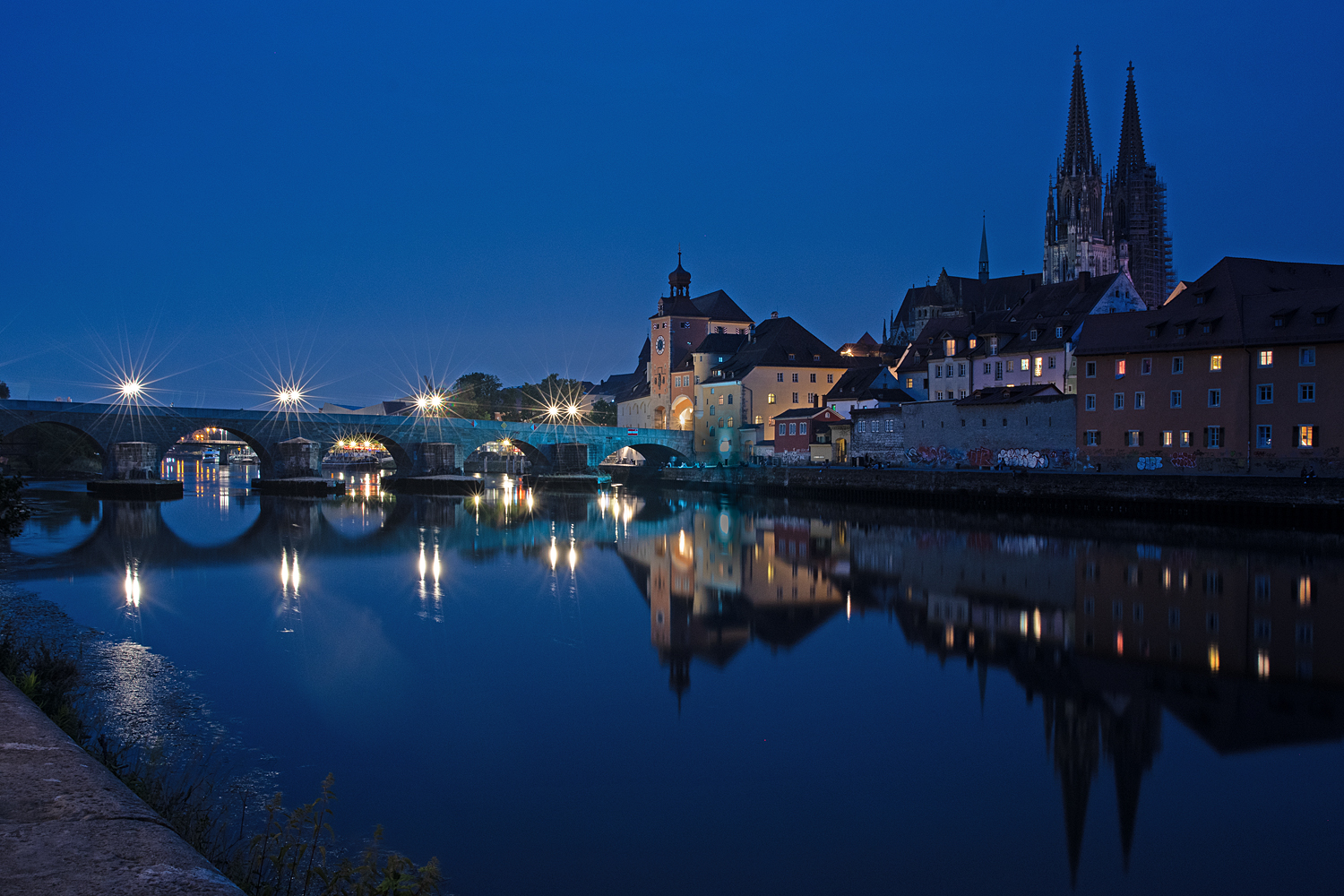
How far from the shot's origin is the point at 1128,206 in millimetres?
95250

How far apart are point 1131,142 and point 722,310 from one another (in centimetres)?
4358

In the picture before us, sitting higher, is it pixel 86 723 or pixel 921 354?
pixel 921 354

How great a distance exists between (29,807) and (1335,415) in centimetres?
4125

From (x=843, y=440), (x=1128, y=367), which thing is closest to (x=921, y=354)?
(x=843, y=440)

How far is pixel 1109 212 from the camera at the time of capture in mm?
95125

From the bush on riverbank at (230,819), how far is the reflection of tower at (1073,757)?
19.0ft

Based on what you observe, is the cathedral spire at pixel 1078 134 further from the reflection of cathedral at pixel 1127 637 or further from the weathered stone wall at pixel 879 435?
the reflection of cathedral at pixel 1127 637

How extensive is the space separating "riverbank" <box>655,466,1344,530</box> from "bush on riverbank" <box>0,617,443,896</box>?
112 feet

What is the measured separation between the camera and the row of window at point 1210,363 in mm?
37500

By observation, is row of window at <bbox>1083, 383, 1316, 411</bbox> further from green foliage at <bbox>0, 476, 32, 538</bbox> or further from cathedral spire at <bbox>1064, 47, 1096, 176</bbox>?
cathedral spire at <bbox>1064, 47, 1096, 176</bbox>

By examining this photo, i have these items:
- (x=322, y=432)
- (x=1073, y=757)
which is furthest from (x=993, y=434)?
(x=1073, y=757)

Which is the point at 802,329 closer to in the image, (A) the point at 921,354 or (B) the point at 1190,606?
(A) the point at 921,354

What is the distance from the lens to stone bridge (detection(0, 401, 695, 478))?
52.0 meters

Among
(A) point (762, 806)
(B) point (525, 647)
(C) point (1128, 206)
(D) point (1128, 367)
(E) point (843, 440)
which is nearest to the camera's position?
(A) point (762, 806)
